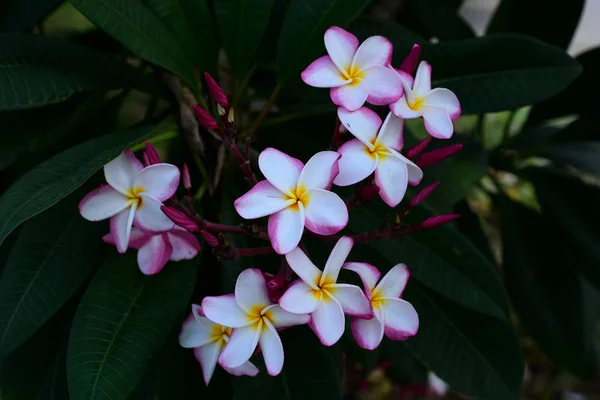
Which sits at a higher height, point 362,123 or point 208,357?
point 362,123

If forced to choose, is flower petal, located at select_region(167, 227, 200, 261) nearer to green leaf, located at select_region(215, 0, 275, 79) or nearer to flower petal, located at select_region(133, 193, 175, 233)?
flower petal, located at select_region(133, 193, 175, 233)

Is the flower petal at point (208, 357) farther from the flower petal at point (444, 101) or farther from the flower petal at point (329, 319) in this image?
the flower petal at point (444, 101)

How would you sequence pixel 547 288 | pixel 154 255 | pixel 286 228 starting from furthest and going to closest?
pixel 547 288 → pixel 154 255 → pixel 286 228

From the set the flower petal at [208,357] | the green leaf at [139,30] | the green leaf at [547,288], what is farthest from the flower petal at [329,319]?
the green leaf at [547,288]

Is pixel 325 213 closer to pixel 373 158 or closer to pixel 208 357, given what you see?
pixel 373 158

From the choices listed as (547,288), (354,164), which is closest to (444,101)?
(354,164)

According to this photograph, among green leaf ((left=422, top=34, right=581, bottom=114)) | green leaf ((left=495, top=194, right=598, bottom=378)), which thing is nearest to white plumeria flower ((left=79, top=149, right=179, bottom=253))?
green leaf ((left=422, top=34, right=581, bottom=114))

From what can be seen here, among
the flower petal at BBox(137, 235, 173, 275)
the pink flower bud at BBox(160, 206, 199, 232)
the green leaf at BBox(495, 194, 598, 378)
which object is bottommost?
the green leaf at BBox(495, 194, 598, 378)
